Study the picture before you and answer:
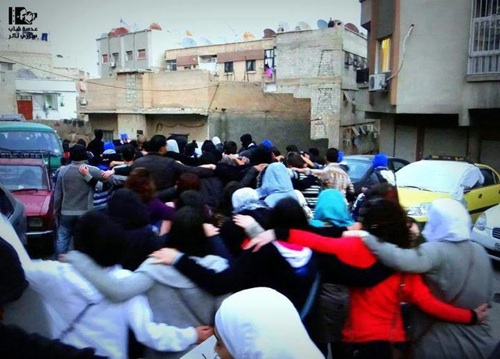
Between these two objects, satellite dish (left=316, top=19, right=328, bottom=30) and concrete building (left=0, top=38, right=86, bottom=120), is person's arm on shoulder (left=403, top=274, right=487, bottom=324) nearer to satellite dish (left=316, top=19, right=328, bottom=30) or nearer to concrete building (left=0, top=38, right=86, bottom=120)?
satellite dish (left=316, top=19, right=328, bottom=30)

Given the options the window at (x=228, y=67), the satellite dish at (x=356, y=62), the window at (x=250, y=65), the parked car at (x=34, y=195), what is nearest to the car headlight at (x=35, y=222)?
the parked car at (x=34, y=195)

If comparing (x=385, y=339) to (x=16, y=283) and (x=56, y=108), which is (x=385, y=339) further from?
(x=56, y=108)

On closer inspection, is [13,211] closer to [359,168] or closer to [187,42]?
[359,168]

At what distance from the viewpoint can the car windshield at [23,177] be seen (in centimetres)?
779

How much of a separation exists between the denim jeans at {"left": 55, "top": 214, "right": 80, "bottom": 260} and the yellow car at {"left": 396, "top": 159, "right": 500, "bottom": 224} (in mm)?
5555

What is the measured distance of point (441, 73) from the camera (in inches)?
508

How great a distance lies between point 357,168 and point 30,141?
8895 mm

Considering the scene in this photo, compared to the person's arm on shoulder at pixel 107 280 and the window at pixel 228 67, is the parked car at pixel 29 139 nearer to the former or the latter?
the person's arm on shoulder at pixel 107 280

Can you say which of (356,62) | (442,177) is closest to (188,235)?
(442,177)

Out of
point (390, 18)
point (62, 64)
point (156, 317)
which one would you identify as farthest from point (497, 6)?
point (62, 64)

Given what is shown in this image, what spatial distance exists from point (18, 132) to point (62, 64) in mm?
52278

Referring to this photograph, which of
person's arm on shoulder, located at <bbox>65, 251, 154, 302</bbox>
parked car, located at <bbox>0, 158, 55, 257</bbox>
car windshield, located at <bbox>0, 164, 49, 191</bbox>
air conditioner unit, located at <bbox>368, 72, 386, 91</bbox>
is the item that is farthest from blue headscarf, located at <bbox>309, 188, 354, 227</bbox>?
air conditioner unit, located at <bbox>368, 72, 386, 91</bbox>

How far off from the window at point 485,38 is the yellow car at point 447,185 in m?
3.84

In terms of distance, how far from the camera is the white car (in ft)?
22.9
